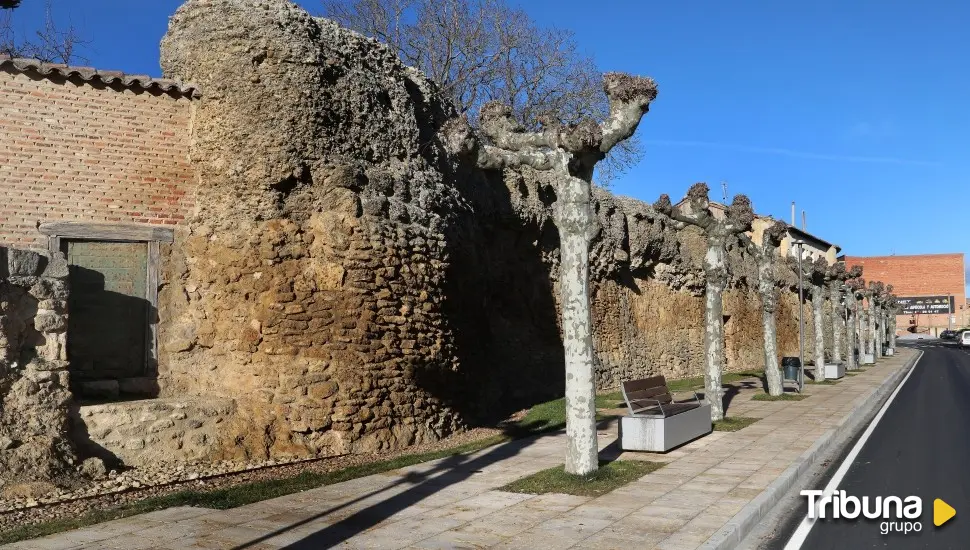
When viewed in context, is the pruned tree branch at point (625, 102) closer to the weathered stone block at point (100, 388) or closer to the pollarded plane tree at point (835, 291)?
the weathered stone block at point (100, 388)

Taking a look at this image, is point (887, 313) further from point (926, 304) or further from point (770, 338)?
point (926, 304)

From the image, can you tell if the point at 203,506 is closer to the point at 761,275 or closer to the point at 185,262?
the point at 185,262

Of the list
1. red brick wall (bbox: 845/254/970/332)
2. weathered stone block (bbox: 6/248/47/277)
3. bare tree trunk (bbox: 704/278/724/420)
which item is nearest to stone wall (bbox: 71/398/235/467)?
weathered stone block (bbox: 6/248/47/277)

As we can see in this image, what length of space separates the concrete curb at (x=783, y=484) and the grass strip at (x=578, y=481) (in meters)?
1.49

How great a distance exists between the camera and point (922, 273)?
370 feet

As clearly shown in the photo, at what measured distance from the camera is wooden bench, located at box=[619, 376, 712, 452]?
10.5 meters

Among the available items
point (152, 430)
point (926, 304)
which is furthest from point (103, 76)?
point (926, 304)

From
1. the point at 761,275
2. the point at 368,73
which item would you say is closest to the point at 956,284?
the point at 761,275

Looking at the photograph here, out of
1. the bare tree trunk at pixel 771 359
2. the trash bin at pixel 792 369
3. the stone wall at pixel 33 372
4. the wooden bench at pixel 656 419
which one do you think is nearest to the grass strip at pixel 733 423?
the wooden bench at pixel 656 419

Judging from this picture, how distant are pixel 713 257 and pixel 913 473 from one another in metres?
5.89

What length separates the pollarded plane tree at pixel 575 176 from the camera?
859 centimetres

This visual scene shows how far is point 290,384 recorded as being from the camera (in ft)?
36.1

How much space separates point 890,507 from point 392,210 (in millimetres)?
7921

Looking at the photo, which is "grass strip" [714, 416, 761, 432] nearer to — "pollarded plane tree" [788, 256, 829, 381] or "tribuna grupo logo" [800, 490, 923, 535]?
"tribuna grupo logo" [800, 490, 923, 535]
